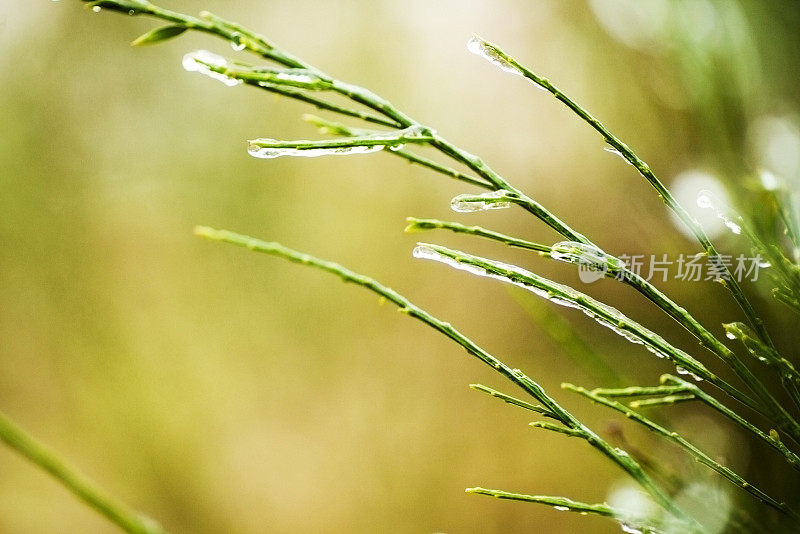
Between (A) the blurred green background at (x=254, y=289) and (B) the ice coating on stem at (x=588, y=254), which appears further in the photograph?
(A) the blurred green background at (x=254, y=289)

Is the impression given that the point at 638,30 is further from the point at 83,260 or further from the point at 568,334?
the point at 83,260

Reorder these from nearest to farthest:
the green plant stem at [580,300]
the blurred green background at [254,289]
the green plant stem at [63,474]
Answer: the green plant stem at [63,474], the green plant stem at [580,300], the blurred green background at [254,289]

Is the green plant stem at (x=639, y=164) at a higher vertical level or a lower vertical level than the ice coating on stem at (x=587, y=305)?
higher

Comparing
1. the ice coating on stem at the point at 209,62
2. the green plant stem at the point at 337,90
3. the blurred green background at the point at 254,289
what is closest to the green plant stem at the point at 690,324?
the green plant stem at the point at 337,90

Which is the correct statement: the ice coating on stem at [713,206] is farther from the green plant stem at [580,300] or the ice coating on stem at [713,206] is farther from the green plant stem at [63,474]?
the green plant stem at [63,474]

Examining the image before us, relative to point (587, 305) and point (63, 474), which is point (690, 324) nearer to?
point (587, 305)

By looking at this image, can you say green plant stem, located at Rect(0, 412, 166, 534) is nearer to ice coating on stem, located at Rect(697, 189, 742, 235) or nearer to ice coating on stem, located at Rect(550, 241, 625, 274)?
ice coating on stem, located at Rect(550, 241, 625, 274)

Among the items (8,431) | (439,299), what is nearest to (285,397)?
(439,299)
